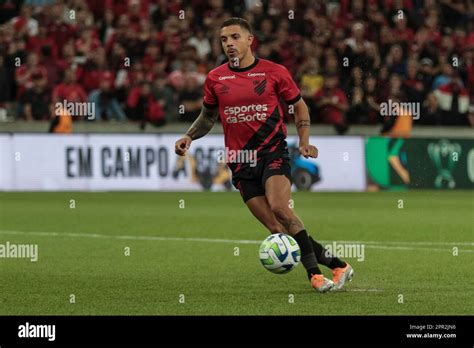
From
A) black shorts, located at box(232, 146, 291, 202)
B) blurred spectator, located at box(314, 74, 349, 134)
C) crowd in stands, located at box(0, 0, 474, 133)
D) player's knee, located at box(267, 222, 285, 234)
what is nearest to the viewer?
black shorts, located at box(232, 146, 291, 202)

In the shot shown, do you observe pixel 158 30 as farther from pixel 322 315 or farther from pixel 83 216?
pixel 322 315

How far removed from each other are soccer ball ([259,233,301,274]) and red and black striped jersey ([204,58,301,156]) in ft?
2.84

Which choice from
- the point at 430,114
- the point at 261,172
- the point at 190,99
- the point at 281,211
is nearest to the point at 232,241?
the point at 261,172

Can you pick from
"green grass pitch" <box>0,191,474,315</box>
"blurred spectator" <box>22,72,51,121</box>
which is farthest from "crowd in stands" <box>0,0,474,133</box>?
"green grass pitch" <box>0,191,474,315</box>

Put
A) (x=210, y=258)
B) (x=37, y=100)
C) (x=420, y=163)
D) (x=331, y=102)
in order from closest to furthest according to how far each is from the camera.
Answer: (x=210, y=258), (x=420, y=163), (x=37, y=100), (x=331, y=102)

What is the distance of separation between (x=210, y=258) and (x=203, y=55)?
15.1 meters

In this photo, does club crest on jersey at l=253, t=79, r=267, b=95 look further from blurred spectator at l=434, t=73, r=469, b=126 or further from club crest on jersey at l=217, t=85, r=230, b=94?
blurred spectator at l=434, t=73, r=469, b=126

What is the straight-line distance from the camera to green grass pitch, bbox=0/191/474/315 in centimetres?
1086

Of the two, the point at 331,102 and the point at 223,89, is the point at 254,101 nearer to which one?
the point at 223,89

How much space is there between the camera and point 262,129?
11.7m

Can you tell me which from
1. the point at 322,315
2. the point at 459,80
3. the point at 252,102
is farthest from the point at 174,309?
the point at 459,80

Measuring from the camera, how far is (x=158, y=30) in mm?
30531

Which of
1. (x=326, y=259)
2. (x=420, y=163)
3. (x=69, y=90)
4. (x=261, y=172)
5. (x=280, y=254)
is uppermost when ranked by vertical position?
(x=69, y=90)
